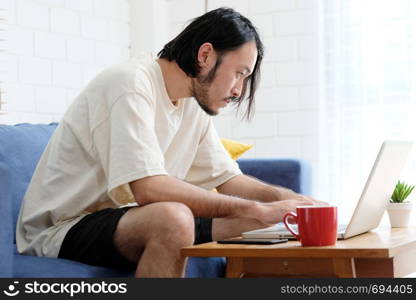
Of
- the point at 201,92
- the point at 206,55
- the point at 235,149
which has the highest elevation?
the point at 206,55

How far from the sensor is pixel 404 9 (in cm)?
367

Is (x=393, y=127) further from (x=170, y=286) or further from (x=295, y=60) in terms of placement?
(x=170, y=286)

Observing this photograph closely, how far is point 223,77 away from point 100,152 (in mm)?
457

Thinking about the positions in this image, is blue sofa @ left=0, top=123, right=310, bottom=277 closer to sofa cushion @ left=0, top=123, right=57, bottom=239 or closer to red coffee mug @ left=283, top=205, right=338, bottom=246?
sofa cushion @ left=0, top=123, right=57, bottom=239

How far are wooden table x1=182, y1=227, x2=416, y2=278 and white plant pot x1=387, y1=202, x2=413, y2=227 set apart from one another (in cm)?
47

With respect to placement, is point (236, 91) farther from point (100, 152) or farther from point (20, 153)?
point (20, 153)

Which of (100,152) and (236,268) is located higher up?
(100,152)

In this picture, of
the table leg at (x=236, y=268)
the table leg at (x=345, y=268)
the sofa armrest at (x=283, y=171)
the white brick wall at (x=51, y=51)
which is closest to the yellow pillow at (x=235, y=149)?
the sofa armrest at (x=283, y=171)

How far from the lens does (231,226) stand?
2125mm

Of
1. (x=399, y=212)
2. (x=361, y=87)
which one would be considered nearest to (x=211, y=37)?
(x=399, y=212)

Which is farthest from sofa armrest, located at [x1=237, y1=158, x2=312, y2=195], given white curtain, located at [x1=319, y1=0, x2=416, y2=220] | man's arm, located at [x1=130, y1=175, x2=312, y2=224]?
man's arm, located at [x1=130, y1=175, x2=312, y2=224]

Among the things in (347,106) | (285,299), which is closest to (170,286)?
(285,299)

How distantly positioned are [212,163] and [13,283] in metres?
1.04

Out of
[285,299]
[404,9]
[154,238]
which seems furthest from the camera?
[404,9]
